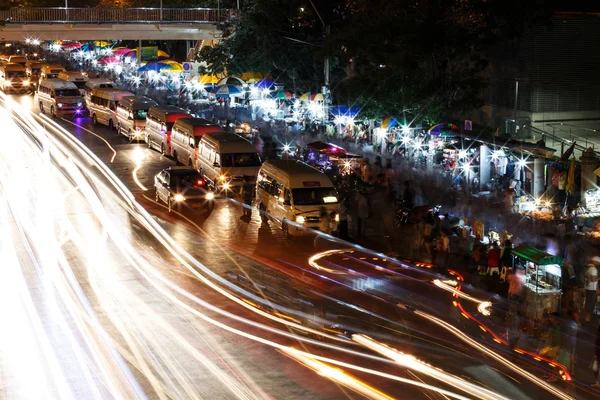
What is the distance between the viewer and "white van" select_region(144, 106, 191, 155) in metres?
37.7

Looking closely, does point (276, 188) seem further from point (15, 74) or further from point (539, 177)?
point (15, 74)

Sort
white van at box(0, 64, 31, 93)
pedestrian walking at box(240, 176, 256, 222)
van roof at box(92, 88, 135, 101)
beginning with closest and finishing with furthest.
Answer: pedestrian walking at box(240, 176, 256, 222)
van roof at box(92, 88, 135, 101)
white van at box(0, 64, 31, 93)

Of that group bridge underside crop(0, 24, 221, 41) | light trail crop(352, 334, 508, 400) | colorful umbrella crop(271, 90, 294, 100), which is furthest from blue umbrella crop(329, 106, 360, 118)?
light trail crop(352, 334, 508, 400)

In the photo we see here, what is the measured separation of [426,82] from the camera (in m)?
38.0

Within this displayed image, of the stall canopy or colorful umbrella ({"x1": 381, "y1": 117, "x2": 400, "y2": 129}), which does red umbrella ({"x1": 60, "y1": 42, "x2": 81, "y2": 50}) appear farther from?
the stall canopy

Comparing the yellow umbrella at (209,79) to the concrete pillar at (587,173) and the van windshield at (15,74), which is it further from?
the concrete pillar at (587,173)

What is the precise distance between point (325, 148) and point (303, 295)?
15.6m

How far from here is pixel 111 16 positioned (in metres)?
58.8

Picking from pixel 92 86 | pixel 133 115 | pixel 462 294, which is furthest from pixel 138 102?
pixel 462 294

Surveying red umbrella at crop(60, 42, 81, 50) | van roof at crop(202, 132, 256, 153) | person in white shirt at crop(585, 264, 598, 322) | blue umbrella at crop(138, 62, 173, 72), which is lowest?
person in white shirt at crop(585, 264, 598, 322)

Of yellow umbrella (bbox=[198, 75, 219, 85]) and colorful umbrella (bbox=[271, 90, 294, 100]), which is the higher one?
yellow umbrella (bbox=[198, 75, 219, 85])

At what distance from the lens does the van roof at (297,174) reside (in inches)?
974

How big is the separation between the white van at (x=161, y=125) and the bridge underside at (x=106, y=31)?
20.5m

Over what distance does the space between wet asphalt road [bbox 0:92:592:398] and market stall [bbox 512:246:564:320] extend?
163 cm
